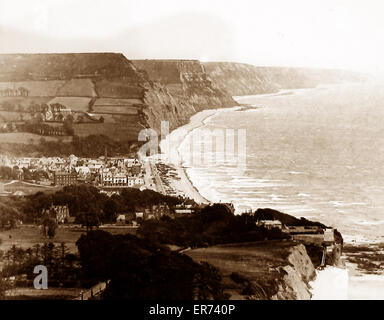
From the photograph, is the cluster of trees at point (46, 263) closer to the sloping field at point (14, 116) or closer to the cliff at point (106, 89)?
the sloping field at point (14, 116)

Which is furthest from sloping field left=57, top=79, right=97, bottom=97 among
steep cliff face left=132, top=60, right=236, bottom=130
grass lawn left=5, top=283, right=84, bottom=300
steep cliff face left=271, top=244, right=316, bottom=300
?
steep cliff face left=271, top=244, right=316, bottom=300

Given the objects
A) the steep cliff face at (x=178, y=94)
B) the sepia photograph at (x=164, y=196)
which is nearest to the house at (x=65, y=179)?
the sepia photograph at (x=164, y=196)

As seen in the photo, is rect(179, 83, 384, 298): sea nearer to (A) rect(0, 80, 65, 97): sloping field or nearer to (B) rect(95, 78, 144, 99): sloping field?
(B) rect(95, 78, 144, 99): sloping field

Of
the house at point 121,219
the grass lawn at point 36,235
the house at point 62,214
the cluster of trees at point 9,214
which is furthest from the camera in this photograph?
the house at point 62,214

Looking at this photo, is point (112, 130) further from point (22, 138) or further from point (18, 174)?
point (18, 174)
